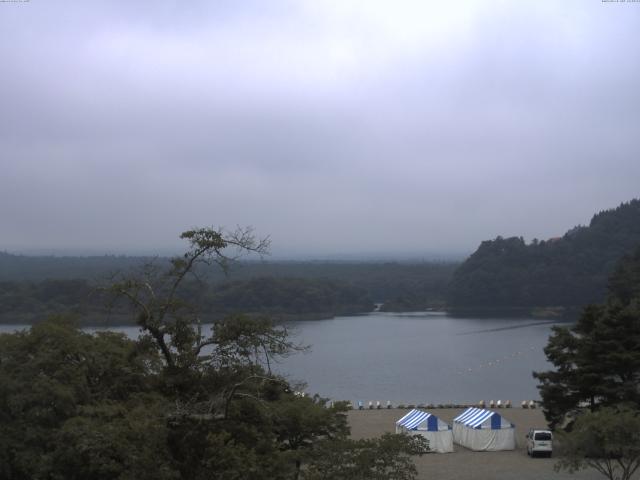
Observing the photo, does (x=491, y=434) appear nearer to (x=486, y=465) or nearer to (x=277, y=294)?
(x=486, y=465)

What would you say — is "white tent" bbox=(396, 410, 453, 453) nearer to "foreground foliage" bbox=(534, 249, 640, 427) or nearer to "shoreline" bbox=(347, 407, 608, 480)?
"shoreline" bbox=(347, 407, 608, 480)

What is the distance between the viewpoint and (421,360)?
38.7 meters

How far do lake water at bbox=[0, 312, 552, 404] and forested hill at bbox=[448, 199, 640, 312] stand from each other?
8.97 m

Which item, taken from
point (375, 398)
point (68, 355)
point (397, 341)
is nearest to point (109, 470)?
point (68, 355)

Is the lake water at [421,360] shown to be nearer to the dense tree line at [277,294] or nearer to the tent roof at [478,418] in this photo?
the dense tree line at [277,294]

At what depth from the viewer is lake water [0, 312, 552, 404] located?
1150 inches

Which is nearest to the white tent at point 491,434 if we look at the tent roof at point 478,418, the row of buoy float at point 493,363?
the tent roof at point 478,418

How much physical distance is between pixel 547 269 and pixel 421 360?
34937 millimetres

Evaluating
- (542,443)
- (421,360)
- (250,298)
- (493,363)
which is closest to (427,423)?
(542,443)

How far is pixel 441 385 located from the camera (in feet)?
102

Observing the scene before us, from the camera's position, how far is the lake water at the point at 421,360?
95.8ft

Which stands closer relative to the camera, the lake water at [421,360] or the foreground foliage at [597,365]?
the foreground foliage at [597,365]

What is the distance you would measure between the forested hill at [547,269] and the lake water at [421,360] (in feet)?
29.4

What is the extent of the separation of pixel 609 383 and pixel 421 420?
3.58 metres
